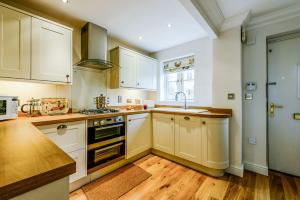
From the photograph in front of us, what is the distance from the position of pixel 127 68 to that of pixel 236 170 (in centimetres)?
247

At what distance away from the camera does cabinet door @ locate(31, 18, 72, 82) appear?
1.64 metres

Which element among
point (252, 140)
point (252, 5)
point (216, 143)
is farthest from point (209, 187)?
point (252, 5)

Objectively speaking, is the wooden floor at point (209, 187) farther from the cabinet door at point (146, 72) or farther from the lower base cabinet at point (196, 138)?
the cabinet door at point (146, 72)

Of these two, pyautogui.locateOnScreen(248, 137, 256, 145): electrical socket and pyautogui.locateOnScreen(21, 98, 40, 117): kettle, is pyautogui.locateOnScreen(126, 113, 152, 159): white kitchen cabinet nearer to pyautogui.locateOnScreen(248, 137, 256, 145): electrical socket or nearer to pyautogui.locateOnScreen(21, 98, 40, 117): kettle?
pyautogui.locateOnScreen(21, 98, 40, 117): kettle

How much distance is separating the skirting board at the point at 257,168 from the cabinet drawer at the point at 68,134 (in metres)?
2.44

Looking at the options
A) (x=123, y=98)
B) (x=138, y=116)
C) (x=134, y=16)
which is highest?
(x=134, y=16)

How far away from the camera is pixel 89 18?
202 centimetres

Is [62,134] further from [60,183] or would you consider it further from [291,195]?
[291,195]

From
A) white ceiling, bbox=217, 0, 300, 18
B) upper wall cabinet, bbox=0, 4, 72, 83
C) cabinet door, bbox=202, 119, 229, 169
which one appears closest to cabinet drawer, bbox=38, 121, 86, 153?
upper wall cabinet, bbox=0, 4, 72, 83

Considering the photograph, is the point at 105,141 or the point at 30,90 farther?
the point at 105,141

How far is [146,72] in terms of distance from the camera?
10.1 feet

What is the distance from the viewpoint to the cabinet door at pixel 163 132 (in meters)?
2.42

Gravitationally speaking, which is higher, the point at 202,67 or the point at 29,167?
the point at 202,67

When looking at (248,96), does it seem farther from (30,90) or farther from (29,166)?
(30,90)
